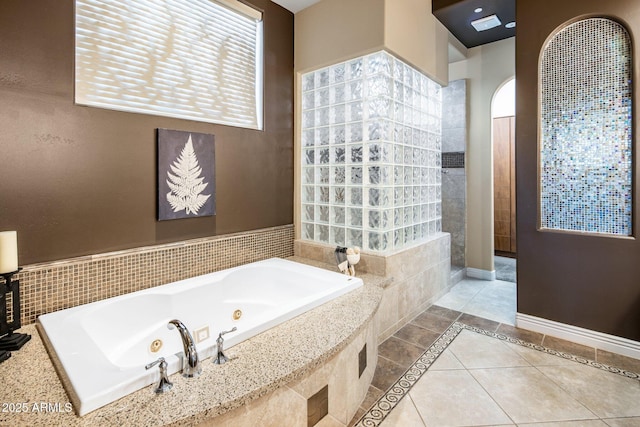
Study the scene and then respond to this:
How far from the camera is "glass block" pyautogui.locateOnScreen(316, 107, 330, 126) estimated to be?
113 inches

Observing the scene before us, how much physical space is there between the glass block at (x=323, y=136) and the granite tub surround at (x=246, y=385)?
1.62 meters

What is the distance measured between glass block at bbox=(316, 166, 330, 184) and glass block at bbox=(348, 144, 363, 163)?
29 cm

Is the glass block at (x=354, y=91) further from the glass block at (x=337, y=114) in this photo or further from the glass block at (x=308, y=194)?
the glass block at (x=308, y=194)

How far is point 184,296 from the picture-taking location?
6.93ft

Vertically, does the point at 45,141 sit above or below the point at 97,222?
above

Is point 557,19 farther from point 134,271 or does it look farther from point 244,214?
point 134,271

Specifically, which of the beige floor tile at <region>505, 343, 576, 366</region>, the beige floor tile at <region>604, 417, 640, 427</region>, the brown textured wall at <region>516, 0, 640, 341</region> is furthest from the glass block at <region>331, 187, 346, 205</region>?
the beige floor tile at <region>604, 417, 640, 427</region>

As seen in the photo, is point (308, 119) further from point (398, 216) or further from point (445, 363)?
point (445, 363)

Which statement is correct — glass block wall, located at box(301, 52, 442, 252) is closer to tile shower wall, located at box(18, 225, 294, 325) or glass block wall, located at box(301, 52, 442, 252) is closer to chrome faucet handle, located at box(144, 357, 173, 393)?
tile shower wall, located at box(18, 225, 294, 325)

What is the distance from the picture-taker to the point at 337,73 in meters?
2.79

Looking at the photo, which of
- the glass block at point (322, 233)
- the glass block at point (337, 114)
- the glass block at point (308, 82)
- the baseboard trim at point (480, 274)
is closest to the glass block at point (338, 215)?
the glass block at point (322, 233)

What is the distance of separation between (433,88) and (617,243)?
2002 millimetres

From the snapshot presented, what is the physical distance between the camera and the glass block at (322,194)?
2923 mm

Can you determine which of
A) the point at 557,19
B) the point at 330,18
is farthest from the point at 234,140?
the point at 557,19
